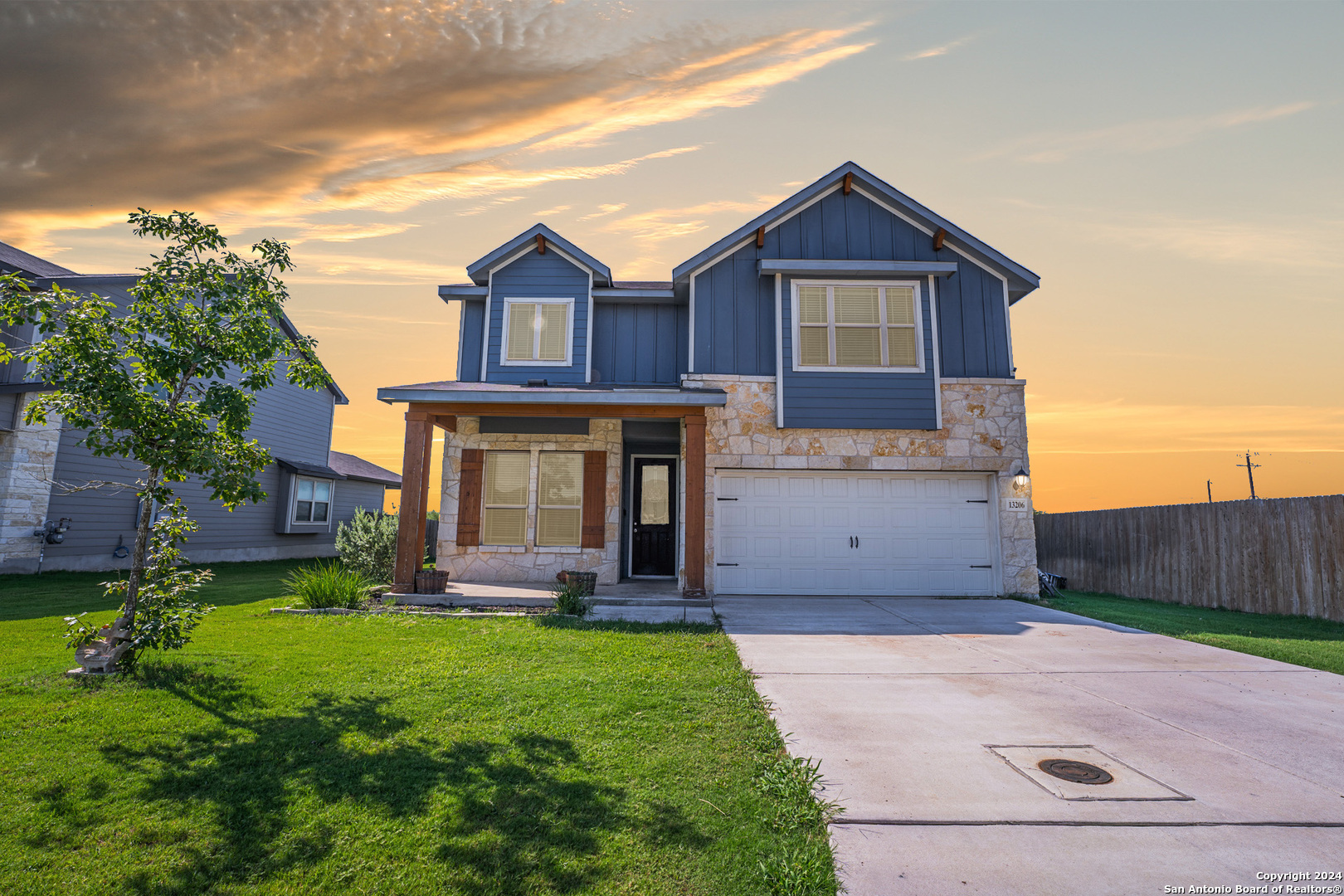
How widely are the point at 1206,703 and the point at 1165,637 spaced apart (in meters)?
3.36

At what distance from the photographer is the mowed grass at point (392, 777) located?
2.64 meters

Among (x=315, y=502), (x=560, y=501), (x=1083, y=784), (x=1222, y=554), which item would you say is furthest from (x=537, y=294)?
(x=1222, y=554)

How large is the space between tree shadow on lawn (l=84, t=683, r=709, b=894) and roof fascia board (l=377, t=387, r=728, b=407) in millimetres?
6342

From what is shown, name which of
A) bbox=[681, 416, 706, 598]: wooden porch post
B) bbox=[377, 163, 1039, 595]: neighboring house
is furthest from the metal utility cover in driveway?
bbox=[377, 163, 1039, 595]: neighboring house

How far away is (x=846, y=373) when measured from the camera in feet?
36.5

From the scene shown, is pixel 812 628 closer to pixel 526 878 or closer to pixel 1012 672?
pixel 1012 672

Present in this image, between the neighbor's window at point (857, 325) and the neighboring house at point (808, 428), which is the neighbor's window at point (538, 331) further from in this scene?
the neighbor's window at point (857, 325)

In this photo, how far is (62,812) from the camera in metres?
3.12

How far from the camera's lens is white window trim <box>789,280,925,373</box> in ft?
36.5

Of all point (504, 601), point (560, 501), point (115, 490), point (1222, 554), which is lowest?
point (504, 601)

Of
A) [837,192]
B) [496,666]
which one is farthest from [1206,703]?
[837,192]

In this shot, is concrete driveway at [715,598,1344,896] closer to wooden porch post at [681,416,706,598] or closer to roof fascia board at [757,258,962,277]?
wooden porch post at [681,416,706,598]

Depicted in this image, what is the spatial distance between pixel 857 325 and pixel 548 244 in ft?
20.8

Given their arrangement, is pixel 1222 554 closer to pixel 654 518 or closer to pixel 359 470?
pixel 654 518
